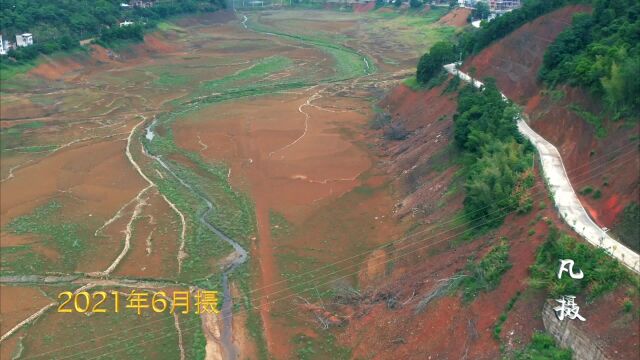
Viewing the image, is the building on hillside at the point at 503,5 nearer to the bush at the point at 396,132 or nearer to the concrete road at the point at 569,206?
the bush at the point at 396,132

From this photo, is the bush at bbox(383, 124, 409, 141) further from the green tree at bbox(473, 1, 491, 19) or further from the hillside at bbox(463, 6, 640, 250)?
the green tree at bbox(473, 1, 491, 19)

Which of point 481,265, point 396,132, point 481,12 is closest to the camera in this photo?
point 481,265

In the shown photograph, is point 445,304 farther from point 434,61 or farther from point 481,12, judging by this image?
point 481,12

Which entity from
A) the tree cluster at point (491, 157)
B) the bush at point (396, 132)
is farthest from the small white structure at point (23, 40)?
the tree cluster at point (491, 157)

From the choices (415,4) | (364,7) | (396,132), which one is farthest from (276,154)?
(364,7)

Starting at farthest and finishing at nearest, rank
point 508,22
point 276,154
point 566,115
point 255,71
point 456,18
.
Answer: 1. point 456,18
2. point 255,71
3. point 508,22
4. point 276,154
5. point 566,115

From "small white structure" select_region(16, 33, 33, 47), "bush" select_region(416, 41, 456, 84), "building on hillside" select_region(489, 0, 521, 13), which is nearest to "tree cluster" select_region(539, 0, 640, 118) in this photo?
"bush" select_region(416, 41, 456, 84)

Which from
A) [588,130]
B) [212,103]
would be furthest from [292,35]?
[588,130]
